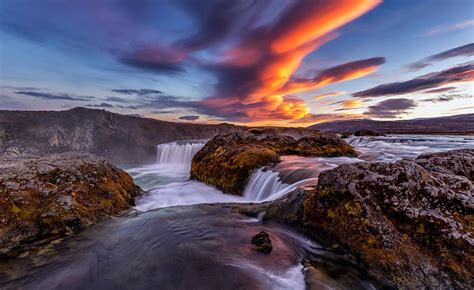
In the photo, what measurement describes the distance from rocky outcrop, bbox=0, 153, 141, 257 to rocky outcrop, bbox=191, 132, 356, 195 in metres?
4.30

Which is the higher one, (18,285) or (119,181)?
(119,181)

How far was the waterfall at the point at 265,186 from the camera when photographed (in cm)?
843

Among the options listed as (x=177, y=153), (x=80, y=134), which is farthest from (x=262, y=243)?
(x=80, y=134)

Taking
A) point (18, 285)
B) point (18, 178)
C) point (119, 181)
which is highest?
point (18, 178)

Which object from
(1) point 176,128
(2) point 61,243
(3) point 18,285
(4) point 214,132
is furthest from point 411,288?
(4) point 214,132

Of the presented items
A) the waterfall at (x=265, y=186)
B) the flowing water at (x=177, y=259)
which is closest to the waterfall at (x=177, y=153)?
the waterfall at (x=265, y=186)

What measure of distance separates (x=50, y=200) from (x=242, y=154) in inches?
288

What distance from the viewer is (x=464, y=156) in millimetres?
5832

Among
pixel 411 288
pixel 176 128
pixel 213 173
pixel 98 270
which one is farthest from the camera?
pixel 176 128

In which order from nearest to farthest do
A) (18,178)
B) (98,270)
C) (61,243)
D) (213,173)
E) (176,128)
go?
(98,270) < (61,243) < (18,178) < (213,173) < (176,128)

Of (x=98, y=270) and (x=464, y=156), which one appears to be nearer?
(x=98, y=270)

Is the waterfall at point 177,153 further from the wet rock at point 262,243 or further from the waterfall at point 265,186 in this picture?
the wet rock at point 262,243

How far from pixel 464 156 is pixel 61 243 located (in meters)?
9.38

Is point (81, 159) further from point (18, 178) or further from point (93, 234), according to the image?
point (93, 234)
